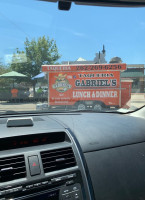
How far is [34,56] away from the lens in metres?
2.61

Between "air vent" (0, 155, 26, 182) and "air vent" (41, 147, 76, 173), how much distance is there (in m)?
0.18

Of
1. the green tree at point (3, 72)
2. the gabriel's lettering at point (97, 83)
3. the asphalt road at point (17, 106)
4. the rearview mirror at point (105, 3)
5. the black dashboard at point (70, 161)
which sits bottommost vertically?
the black dashboard at point (70, 161)

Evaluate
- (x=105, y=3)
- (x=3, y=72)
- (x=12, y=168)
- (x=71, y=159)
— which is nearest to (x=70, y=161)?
(x=71, y=159)

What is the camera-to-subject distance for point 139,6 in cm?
260

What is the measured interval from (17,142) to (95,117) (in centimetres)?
125

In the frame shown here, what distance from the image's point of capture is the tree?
2441 mm

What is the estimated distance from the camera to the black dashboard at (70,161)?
1.60 m

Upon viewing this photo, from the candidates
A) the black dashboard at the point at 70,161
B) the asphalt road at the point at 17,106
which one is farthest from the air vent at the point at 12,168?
the asphalt road at the point at 17,106

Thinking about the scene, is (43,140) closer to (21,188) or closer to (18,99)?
(21,188)

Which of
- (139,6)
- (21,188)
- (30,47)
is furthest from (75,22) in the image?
(21,188)

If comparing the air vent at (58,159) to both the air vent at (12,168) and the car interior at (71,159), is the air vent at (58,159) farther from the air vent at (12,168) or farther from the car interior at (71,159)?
the air vent at (12,168)

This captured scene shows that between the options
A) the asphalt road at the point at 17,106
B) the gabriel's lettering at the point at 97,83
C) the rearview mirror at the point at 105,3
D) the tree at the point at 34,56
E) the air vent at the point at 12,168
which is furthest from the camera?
the gabriel's lettering at the point at 97,83

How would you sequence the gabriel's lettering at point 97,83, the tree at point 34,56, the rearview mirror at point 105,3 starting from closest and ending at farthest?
the rearview mirror at point 105,3 < the tree at point 34,56 < the gabriel's lettering at point 97,83

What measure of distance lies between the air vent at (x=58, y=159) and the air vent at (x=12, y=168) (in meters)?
0.18
